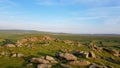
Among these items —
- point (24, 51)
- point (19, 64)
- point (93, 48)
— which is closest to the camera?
point (19, 64)

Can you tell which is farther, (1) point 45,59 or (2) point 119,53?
(2) point 119,53

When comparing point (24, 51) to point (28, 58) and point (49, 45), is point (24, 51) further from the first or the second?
point (49, 45)

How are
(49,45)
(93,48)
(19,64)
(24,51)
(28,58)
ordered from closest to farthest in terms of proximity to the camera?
(19,64)
(28,58)
(24,51)
(49,45)
(93,48)

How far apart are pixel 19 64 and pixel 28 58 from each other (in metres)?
8.91

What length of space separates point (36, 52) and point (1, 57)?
69.8ft

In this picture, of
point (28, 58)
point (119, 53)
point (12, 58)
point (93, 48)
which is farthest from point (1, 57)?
point (119, 53)

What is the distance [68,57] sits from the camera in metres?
100

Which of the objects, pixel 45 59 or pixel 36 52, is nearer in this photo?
pixel 45 59

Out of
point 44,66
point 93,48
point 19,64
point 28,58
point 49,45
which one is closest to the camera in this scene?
point 44,66

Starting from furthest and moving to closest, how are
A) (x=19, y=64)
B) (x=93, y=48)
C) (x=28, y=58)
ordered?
(x=93, y=48) < (x=28, y=58) < (x=19, y=64)

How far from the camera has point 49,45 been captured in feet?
462

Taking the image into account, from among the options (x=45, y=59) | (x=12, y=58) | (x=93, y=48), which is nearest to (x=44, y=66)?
(x=45, y=59)

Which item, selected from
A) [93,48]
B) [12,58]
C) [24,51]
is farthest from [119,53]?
[12,58]

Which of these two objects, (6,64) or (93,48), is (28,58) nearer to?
(6,64)
